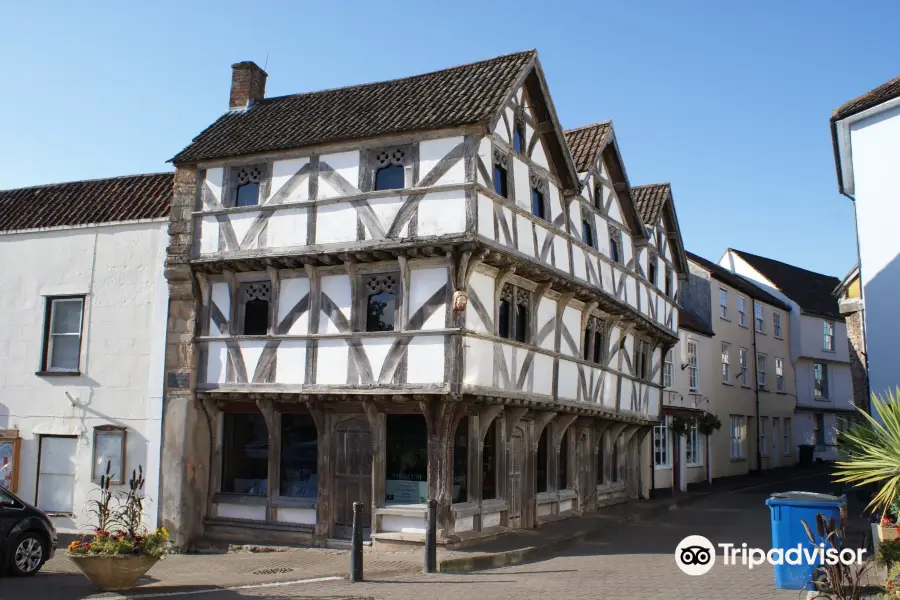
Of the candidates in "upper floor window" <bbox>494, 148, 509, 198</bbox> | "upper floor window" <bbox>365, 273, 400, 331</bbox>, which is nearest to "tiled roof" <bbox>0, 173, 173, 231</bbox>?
"upper floor window" <bbox>365, 273, 400, 331</bbox>

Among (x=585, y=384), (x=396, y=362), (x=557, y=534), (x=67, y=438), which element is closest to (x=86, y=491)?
(x=67, y=438)

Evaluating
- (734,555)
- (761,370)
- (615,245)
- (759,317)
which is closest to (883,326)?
(734,555)

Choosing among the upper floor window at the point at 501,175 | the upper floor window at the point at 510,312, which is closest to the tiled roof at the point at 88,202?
the upper floor window at the point at 501,175

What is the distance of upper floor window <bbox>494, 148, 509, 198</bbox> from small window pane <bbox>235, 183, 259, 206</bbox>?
536 centimetres

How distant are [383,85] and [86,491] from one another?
11546mm

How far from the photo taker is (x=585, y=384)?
21422 millimetres

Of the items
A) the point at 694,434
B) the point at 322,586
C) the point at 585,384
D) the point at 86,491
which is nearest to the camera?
the point at 322,586

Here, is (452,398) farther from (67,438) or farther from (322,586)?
(67,438)

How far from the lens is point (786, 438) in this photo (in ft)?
139

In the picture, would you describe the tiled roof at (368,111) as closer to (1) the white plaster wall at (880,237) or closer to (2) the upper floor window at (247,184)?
(2) the upper floor window at (247,184)

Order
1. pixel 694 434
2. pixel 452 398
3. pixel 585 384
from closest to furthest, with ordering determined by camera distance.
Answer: pixel 452 398 → pixel 585 384 → pixel 694 434

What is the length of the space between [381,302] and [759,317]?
2757cm

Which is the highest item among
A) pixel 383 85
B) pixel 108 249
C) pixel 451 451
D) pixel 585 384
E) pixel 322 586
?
pixel 383 85

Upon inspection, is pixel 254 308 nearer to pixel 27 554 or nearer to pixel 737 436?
pixel 27 554
